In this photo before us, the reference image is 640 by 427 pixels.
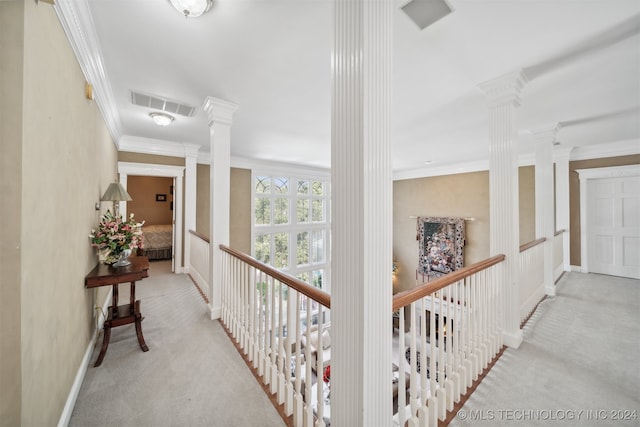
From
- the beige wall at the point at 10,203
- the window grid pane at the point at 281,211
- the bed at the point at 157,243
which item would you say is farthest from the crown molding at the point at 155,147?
the beige wall at the point at 10,203

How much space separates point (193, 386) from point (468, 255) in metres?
6.78

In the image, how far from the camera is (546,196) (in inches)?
139

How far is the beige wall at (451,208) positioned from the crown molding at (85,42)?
7149 millimetres

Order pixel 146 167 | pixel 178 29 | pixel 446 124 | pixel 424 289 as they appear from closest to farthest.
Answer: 1. pixel 424 289
2. pixel 178 29
3. pixel 446 124
4. pixel 146 167

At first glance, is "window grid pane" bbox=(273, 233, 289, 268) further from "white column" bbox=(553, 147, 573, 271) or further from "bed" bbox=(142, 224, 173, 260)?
"white column" bbox=(553, 147, 573, 271)

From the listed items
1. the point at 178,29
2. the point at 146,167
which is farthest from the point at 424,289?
the point at 146,167

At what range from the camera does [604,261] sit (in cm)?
462

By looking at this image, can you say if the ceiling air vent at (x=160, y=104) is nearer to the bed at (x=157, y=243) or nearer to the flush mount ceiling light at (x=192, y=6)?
the flush mount ceiling light at (x=192, y=6)

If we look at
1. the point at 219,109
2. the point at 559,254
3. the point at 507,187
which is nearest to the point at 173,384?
the point at 219,109

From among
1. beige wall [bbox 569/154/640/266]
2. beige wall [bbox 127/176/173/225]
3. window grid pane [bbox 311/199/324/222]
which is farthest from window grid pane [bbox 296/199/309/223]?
beige wall [bbox 569/154/640/266]

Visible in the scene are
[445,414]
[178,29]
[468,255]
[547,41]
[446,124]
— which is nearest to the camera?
[445,414]

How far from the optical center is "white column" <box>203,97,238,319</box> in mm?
2768

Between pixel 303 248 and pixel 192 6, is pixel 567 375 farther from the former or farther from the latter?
pixel 303 248

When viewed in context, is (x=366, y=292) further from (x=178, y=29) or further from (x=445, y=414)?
(x=178, y=29)
